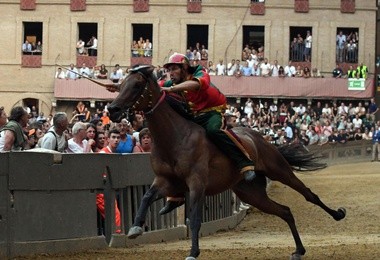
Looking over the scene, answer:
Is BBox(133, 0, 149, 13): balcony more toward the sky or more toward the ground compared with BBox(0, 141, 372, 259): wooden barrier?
more toward the sky

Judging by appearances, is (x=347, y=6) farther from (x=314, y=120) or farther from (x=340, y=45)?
(x=314, y=120)

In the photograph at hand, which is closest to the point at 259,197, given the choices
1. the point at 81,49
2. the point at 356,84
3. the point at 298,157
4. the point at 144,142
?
the point at 298,157

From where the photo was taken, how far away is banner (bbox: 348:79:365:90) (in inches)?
2126

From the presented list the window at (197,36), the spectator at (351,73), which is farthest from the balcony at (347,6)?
the window at (197,36)

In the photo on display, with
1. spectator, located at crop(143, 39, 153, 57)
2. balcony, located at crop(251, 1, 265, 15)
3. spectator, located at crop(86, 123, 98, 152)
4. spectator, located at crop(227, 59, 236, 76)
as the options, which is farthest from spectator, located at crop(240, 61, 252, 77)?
spectator, located at crop(86, 123, 98, 152)

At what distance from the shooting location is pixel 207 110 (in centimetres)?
1299

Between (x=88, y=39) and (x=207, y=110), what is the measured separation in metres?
45.9

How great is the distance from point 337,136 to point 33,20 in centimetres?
1975

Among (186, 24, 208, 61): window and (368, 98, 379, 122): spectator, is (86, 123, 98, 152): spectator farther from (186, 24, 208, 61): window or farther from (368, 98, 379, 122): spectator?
(186, 24, 208, 61): window

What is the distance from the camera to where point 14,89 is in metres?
56.2

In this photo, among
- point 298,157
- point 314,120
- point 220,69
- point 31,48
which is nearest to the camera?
point 298,157

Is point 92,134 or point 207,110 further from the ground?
point 207,110

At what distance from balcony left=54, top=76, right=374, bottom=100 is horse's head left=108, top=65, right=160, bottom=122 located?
→ 40472mm

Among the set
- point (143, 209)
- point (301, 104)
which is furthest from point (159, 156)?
point (301, 104)
